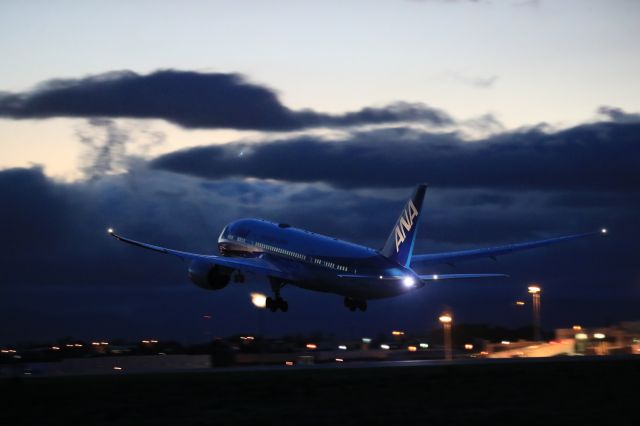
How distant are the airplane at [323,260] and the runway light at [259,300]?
791 mm

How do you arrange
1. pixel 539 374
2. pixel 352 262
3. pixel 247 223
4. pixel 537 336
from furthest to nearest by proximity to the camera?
pixel 537 336
pixel 247 223
pixel 352 262
pixel 539 374

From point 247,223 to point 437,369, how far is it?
112ft

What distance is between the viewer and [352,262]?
79688 millimetres

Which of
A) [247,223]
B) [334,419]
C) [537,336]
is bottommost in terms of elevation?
[334,419]

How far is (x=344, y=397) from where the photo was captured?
181 ft

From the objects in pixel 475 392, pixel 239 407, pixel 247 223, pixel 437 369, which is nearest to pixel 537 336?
pixel 247 223

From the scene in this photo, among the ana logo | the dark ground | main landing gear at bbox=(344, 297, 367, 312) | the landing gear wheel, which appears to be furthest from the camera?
the landing gear wheel

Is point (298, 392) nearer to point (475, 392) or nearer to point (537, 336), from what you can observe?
point (475, 392)

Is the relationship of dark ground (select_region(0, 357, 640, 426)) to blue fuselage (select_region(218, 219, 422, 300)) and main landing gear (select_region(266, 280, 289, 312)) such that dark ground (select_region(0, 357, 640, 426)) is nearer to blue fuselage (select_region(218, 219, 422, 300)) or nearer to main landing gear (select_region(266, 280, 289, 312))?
blue fuselage (select_region(218, 219, 422, 300))

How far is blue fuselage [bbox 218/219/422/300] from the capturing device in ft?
255

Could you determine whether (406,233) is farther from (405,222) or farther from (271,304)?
(271,304)

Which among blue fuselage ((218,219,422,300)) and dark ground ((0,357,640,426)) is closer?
dark ground ((0,357,640,426))

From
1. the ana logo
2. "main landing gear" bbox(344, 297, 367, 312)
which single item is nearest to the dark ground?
the ana logo

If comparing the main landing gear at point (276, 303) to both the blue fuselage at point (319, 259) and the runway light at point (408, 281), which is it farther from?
the runway light at point (408, 281)
